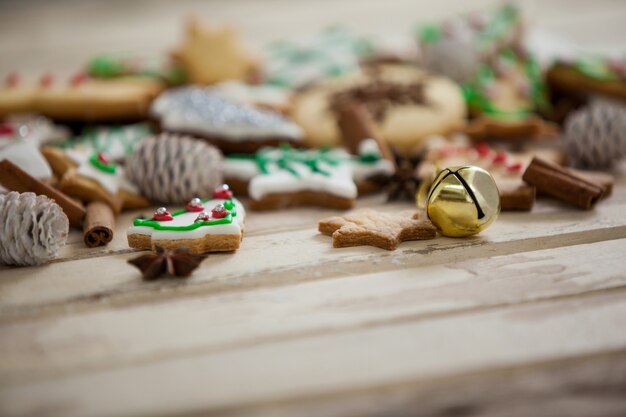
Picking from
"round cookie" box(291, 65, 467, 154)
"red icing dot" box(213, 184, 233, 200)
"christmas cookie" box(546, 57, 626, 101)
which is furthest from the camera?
"christmas cookie" box(546, 57, 626, 101)

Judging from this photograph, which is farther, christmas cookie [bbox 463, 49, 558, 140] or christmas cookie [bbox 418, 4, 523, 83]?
christmas cookie [bbox 418, 4, 523, 83]

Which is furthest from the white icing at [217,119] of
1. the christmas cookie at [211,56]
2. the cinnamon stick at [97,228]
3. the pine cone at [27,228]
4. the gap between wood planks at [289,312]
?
the gap between wood planks at [289,312]

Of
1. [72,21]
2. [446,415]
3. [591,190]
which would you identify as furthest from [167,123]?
[72,21]

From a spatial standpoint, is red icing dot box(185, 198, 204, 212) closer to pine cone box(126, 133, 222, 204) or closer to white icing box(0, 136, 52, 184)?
pine cone box(126, 133, 222, 204)

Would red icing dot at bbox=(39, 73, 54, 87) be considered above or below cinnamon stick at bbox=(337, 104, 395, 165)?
above

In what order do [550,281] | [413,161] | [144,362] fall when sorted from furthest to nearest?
1. [413,161]
2. [550,281]
3. [144,362]

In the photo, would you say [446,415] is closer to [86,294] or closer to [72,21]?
[86,294]

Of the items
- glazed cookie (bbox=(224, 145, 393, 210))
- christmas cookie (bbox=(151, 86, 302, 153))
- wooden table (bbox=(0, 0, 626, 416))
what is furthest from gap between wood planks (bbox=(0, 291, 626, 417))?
christmas cookie (bbox=(151, 86, 302, 153))
